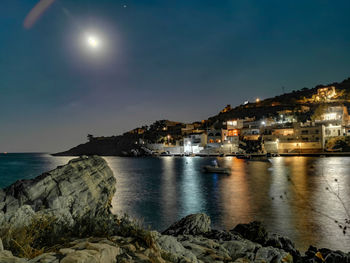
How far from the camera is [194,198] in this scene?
23906mm

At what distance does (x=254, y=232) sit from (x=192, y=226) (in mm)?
2712

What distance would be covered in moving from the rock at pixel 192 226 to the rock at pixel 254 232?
1572 mm

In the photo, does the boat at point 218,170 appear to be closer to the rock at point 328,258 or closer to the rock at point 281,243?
the rock at point 281,243

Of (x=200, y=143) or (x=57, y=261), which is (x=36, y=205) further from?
(x=200, y=143)

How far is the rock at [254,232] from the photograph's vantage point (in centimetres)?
929

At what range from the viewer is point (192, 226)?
1010cm

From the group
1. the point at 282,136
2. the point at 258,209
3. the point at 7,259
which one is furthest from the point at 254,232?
the point at 282,136

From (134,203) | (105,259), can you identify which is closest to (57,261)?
(105,259)

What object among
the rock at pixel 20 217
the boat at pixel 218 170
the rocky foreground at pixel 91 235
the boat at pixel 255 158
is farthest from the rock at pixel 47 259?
the boat at pixel 255 158

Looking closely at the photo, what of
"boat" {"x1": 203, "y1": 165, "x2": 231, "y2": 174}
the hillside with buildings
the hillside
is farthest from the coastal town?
"boat" {"x1": 203, "y1": 165, "x2": 231, "y2": 174}

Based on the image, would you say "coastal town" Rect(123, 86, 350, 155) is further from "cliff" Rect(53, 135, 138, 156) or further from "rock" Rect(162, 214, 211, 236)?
"rock" Rect(162, 214, 211, 236)

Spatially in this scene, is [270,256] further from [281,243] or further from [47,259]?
[47,259]

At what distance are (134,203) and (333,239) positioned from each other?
52.3 feet

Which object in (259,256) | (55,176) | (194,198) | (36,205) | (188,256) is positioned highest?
(55,176)
